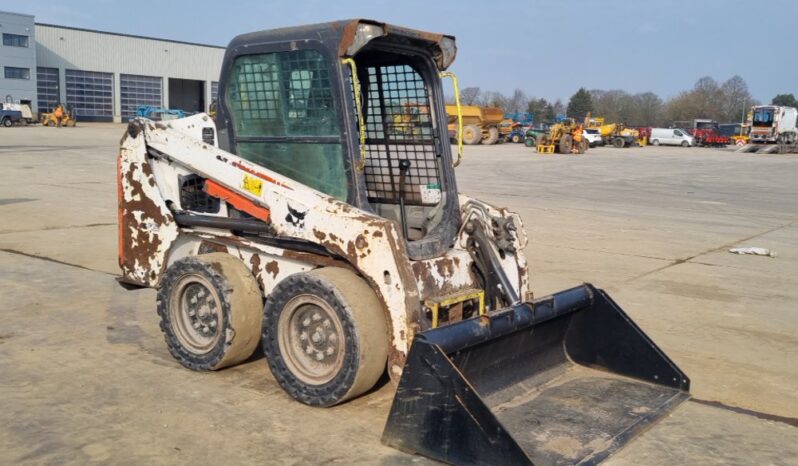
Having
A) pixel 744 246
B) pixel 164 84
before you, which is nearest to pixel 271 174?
pixel 744 246

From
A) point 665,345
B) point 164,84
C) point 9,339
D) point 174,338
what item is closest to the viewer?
point 174,338

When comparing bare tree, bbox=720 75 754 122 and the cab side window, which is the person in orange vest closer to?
the cab side window

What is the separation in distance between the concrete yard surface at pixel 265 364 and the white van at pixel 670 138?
47098mm

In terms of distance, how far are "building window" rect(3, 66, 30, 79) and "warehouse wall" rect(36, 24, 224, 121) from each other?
2.48m

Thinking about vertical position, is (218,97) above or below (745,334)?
above

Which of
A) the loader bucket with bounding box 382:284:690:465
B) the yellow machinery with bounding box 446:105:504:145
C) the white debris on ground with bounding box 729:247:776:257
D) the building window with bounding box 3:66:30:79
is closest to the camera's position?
the loader bucket with bounding box 382:284:690:465

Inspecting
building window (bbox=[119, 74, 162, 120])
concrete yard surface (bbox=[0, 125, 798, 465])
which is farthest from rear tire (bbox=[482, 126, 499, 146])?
concrete yard surface (bbox=[0, 125, 798, 465])

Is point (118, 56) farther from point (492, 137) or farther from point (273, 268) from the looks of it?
point (273, 268)

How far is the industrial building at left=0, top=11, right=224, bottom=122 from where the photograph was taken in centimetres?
6300

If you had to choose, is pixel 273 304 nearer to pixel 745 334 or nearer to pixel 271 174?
pixel 271 174

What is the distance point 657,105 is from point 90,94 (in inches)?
3113

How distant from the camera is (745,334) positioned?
22.2ft

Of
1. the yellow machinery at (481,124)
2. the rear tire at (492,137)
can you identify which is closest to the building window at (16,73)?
the yellow machinery at (481,124)

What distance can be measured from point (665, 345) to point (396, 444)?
3.17 m
